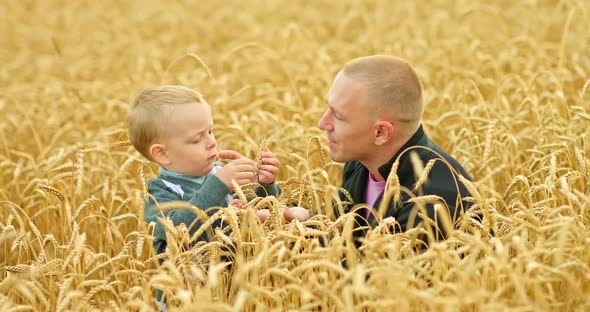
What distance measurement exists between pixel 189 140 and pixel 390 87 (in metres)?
0.97

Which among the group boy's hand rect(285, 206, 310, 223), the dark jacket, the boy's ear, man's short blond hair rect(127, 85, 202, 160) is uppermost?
man's short blond hair rect(127, 85, 202, 160)

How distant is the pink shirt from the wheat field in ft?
0.84

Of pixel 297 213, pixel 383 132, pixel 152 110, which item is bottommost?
pixel 297 213

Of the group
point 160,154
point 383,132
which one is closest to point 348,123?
point 383,132

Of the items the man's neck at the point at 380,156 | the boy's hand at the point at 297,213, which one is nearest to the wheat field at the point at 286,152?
the boy's hand at the point at 297,213

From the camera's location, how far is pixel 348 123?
12.5 feet

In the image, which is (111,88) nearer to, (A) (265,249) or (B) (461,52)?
(B) (461,52)

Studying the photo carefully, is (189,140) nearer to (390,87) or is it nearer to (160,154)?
(160,154)

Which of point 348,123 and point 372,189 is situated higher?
point 348,123

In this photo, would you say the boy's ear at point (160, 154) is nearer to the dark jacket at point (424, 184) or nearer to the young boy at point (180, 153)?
the young boy at point (180, 153)

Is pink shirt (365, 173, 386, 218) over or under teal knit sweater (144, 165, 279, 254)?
under

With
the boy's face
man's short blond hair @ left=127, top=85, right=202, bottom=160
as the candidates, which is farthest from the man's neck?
man's short blond hair @ left=127, top=85, right=202, bottom=160

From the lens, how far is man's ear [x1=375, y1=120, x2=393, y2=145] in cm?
373

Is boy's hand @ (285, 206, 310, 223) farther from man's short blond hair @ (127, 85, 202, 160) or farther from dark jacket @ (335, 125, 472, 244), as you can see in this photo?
man's short blond hair @ (127, 85, 202, 160)
